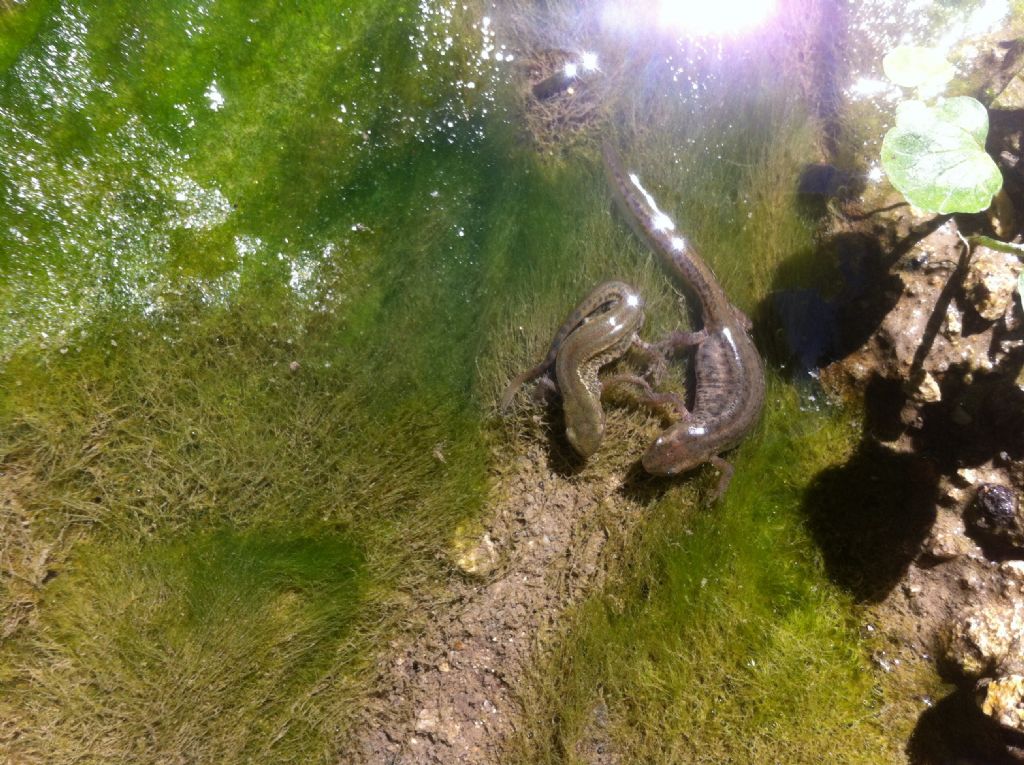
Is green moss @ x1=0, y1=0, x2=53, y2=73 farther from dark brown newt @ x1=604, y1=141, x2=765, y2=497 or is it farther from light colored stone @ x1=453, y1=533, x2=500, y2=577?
light colored stone @ x1=453, y1=533, x2=500, y2=577

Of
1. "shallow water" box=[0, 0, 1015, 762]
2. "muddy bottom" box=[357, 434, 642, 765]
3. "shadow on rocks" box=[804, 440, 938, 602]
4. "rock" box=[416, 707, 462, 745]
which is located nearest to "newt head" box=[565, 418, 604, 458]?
"muddy bottom" box=[357, 434, 642, 765]

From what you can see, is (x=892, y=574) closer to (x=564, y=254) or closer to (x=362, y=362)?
(x=564, y=254)

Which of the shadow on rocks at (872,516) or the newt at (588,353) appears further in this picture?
the newt at (588,353)

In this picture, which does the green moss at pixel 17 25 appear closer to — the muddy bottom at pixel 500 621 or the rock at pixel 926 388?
the muddy bottom at pixel 500 621

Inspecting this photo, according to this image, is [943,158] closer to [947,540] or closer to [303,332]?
[947,540]

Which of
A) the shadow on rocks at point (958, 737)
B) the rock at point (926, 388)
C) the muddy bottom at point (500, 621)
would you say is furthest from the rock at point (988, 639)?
the muddy bottom at point (500, 621)

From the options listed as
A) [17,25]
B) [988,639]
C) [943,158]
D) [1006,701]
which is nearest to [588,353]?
[943,158]
